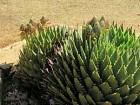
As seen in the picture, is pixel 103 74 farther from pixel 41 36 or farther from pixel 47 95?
pixel 41 36

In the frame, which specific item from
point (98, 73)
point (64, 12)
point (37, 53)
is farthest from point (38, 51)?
point (64, 12)

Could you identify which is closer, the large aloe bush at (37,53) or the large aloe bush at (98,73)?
the large aloe bush at (98,73)

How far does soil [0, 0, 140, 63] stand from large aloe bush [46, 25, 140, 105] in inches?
229

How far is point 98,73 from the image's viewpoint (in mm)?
5863

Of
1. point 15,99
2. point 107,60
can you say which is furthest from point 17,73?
point 107,60

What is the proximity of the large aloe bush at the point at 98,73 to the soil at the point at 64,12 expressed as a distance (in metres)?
5.80

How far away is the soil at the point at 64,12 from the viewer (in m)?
12.6

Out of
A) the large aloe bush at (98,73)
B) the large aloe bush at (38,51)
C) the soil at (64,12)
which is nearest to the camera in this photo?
the large aloe bush at (98,73)

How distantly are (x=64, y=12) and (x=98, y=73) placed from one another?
7674 millimetres

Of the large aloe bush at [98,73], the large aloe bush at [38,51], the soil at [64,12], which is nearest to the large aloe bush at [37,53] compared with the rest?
the large aloe bush at [38,51]

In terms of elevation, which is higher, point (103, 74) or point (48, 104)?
point (103, 74)

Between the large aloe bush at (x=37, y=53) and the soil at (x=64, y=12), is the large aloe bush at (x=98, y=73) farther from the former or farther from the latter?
the soil at (x=64, y=12)

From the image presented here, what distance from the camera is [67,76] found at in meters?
6.02

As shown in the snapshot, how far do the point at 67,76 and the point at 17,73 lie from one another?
5.90ft
